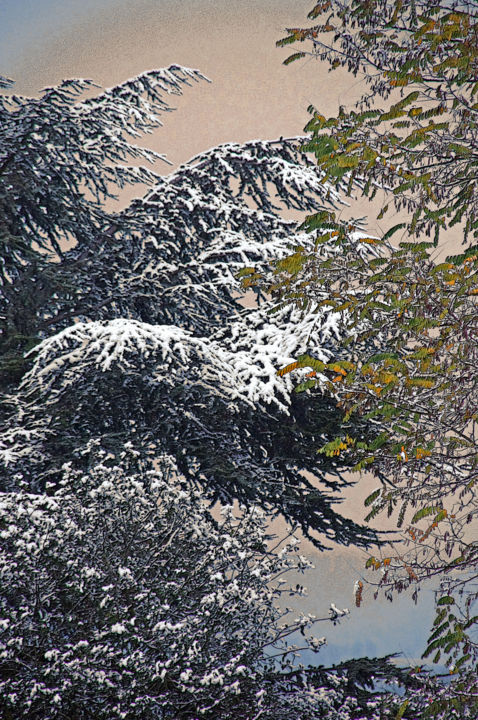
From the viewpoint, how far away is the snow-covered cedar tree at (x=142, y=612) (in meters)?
5.43

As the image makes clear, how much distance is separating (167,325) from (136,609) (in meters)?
3.68

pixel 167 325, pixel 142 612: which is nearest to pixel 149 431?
pixel 167 325

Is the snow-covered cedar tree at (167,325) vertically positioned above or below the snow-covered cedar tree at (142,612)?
above

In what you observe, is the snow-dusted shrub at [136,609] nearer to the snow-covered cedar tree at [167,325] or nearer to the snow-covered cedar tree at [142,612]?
the snow-covered cedar tree at [142,612]

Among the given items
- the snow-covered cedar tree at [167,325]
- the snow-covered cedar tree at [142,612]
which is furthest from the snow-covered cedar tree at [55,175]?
the snow-covered cedar tree at [142,612]

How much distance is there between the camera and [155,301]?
10188 mm

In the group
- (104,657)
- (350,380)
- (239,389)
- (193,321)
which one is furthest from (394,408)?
(193,321)

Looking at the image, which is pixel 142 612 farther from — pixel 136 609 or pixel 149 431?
pixel 149 431

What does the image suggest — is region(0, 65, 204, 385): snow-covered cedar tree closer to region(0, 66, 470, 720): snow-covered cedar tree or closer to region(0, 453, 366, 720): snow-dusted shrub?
region(0, 66, 470, 720): snow-covered cedar tree

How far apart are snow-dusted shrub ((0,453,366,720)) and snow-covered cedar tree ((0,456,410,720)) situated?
13 millimetres

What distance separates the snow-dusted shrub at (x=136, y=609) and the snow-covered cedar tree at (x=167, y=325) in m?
1.12

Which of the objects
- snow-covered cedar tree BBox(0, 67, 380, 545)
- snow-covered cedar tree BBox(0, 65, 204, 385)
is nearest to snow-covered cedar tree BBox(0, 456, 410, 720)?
snow-covered cedar tree BBox(0, 67, 380, 545)

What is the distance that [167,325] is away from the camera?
28.3 feet

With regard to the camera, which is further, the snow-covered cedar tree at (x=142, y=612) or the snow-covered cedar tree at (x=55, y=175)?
the snow-covered cedar tree at (x=55, y=175)
